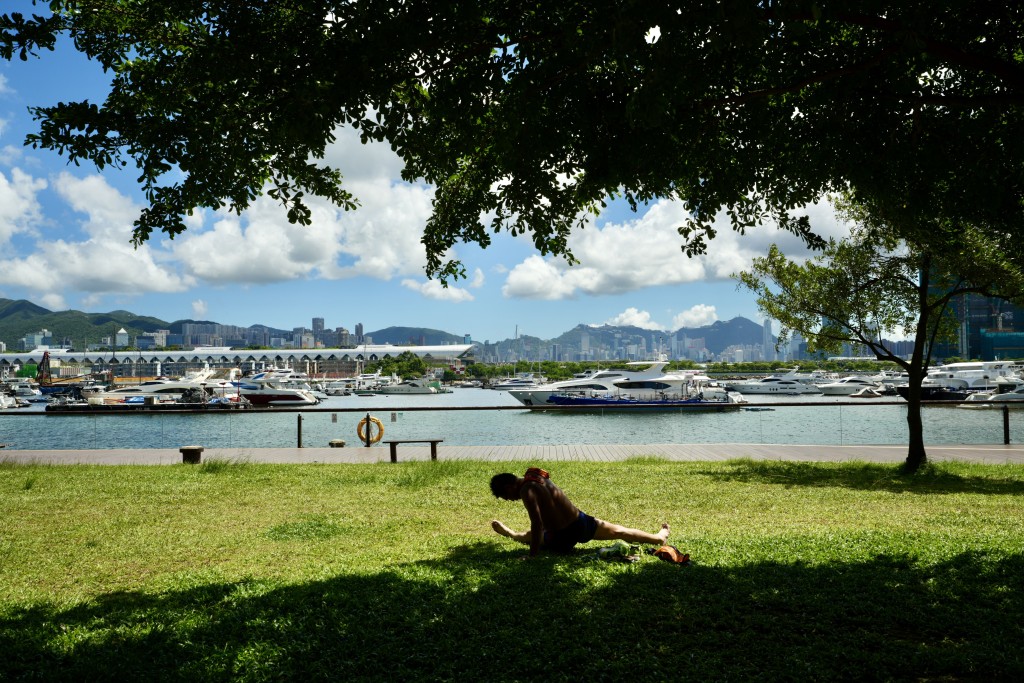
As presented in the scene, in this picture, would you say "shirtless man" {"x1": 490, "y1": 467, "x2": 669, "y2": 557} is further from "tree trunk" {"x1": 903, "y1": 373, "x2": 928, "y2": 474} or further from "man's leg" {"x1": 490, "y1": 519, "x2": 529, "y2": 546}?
"tree trunk" {"x1": 903, "y1": 373, "x2": 928, "y2": 474}

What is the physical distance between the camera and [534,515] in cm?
589

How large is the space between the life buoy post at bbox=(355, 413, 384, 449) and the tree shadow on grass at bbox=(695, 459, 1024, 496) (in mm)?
8800

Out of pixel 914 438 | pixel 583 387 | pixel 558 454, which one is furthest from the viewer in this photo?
pixel 583 387

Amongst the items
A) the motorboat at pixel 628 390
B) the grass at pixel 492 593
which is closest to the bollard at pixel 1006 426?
the grass at pixel 492 593

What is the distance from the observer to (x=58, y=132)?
16.3 ft

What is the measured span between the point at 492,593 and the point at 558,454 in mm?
11409

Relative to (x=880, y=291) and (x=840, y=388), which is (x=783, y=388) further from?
(x=880, y=291)

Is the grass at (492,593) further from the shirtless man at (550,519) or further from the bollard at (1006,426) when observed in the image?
the bollard at (1006,426)

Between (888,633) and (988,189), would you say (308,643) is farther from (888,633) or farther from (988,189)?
(988,189)

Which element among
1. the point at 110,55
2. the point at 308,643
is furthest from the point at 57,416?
the point at 308,643

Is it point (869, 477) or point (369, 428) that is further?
point (369, 428)

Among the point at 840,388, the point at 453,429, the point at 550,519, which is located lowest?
the point at 840,388

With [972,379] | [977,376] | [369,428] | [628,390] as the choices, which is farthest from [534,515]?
[977,376]

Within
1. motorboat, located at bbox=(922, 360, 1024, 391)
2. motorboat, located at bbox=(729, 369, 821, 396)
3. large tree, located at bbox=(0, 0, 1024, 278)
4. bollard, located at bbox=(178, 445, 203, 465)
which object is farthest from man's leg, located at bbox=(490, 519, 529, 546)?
motorboat, located at bbox=(729, 369, 821, 396)
